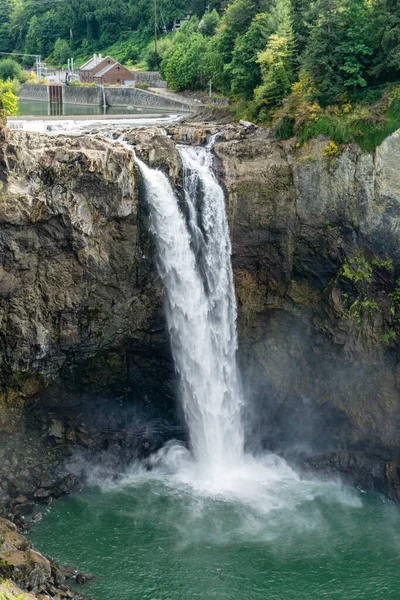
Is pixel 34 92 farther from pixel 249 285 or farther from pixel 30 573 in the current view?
pixel 30 573

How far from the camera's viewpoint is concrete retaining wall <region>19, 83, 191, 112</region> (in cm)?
5566

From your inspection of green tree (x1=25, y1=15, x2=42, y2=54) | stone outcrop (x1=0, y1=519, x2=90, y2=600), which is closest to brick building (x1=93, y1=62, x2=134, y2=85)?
green tree (x1=25, y1=15, x2=42, y2=54)

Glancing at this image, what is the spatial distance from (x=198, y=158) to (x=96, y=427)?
45.2 ft

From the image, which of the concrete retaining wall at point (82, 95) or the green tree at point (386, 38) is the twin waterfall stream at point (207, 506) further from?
the concrete retaining wall at point (82, 95)

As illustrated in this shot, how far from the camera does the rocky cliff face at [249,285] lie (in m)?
29.8

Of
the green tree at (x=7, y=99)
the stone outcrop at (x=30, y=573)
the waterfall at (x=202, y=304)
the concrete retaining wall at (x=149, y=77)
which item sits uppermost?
the concrete retaining wall at (x=149, y=77)

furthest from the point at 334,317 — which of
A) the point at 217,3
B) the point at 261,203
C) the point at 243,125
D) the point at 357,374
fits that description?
the point at 217,3

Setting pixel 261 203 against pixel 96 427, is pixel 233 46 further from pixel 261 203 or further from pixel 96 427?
pixel 96 427

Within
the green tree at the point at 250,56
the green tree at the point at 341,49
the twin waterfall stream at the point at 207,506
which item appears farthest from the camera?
the green tree at the point at 250,56

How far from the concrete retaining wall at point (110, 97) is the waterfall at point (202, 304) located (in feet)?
68.4

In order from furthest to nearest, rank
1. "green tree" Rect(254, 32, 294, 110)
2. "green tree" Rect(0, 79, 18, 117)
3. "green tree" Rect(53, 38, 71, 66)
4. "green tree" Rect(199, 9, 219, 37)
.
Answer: "green tree" Rect(53, 38, 71, 66) → "green tree" Rect(199, 9, 219, 37) → "green tree" Rect(254, 32, 294, 110) → "green tree" Rect(0, 79, 18, 117)

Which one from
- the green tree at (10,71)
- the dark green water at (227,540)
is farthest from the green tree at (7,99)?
the green tree at (10,71)

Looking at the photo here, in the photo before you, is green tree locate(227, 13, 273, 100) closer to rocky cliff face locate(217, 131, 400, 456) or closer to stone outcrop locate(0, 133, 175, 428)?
rocky cliff face locate(217, 131, 400, 456)

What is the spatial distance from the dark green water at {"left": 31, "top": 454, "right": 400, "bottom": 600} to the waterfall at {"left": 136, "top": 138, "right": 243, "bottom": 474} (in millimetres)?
2910
